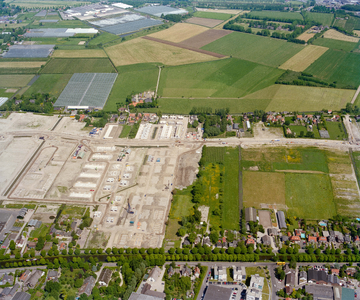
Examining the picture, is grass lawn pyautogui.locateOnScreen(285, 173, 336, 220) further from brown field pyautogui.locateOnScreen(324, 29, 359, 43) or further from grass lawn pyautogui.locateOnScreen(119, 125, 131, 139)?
brown field pyautogui.locateOnScreen(324, 29, 359, 43)

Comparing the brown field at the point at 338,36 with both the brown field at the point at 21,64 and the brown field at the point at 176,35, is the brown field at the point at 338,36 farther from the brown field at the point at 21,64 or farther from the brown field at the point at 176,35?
the brown field at the point at 21,64

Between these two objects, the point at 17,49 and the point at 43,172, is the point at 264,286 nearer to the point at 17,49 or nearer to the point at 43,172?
the point at 43,172

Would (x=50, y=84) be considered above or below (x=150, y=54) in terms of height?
below

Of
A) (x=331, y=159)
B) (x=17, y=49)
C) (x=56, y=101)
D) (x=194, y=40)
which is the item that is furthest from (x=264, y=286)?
(x=17, y=49)

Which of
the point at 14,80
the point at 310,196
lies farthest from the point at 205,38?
the point at 310,196

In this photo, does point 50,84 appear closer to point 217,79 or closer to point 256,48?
point 217,79

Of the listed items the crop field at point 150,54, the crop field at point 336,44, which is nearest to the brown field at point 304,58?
the crop field at point 336,44

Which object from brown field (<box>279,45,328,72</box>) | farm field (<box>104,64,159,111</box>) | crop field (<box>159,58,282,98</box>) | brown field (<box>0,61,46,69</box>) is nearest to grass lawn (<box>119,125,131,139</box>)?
farm field (<box>104,64,159,111</box>)
